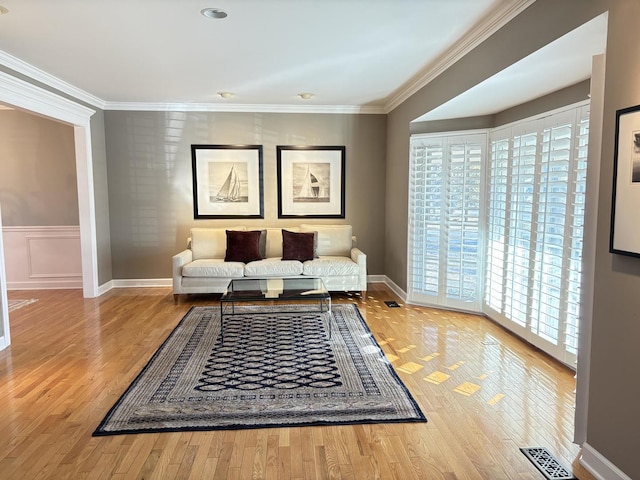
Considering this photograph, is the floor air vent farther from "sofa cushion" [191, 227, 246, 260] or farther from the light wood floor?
"sofa cushion" [191, 227, 246, 260]

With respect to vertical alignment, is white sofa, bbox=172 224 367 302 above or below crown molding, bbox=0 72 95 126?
below

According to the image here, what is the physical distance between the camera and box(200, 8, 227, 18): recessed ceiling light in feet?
9.07

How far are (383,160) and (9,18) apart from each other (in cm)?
442

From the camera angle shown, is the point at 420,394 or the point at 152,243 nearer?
the point at 420,394

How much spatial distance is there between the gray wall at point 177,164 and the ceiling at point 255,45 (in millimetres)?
797

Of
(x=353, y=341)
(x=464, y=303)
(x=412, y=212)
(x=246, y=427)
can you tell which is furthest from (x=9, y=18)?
(x=464, y=303)

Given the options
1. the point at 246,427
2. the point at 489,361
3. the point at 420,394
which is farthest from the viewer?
the point at 489,361

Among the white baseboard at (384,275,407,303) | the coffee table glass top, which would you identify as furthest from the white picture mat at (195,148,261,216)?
the white baseboard at (384,275,407,303)

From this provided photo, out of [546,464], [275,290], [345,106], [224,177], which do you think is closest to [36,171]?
[224,177]

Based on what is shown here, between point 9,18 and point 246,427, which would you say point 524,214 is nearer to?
point 246,427

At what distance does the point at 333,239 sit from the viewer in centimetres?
576

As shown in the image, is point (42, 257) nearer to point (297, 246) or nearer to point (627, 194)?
point (297, 246)

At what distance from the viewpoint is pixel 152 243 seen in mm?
5949

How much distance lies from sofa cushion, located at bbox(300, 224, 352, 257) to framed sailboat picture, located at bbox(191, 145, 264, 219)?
89cm
